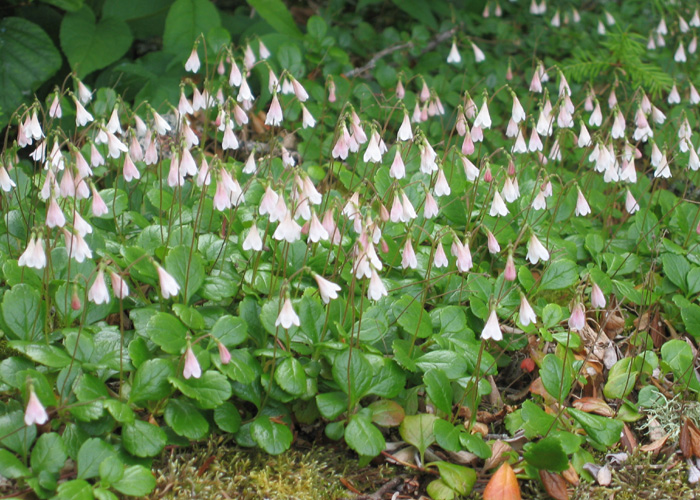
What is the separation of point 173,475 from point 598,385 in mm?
1852

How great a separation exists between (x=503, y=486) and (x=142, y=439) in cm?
126

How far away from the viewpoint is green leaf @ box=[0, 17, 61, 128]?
4.17m

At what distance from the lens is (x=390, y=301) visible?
2906mm

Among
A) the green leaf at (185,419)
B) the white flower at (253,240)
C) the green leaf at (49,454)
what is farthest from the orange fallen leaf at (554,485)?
the green leaf at (49,454)

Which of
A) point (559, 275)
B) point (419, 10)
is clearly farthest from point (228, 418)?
point (419, 10)

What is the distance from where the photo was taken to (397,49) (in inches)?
207

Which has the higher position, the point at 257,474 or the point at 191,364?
the point at 191,364

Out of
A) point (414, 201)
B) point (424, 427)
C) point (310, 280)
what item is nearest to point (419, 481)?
point (424, 427)

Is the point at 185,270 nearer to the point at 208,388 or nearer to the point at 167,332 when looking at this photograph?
the point at 167,332

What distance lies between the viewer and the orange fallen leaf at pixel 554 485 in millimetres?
2445

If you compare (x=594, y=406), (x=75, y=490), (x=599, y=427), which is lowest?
(x=594, y=406)

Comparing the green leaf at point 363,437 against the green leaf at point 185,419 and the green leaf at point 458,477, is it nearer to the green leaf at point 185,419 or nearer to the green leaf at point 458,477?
the green leaf at point 458,477

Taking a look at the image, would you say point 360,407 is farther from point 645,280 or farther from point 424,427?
point 645,280

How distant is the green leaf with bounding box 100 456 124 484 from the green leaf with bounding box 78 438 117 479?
39 mm
